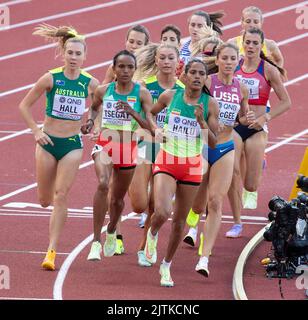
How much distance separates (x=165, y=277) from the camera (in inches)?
486

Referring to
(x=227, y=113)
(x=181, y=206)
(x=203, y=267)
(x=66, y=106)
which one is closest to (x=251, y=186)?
(x=227, y=113)

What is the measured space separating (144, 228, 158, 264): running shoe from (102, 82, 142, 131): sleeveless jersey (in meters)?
1.03

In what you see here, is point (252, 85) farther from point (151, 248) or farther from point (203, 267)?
point (203, 267)

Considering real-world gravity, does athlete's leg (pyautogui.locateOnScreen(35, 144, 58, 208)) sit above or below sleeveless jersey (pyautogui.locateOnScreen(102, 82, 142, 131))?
below

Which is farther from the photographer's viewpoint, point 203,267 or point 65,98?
point 65,98

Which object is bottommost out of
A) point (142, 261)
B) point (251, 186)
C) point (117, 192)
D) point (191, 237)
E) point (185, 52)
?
point (191, 237)

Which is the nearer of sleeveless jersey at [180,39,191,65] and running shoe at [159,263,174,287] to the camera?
running shoe at [159,263,174,287]

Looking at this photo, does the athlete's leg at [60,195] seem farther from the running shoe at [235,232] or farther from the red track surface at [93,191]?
the running shoe at [235,232]

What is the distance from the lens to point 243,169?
49.0ft

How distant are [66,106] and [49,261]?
1.49m

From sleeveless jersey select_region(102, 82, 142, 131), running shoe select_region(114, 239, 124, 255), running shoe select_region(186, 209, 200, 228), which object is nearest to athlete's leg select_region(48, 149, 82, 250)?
sleeveless jersey select_region(102, 82, 142, 131)

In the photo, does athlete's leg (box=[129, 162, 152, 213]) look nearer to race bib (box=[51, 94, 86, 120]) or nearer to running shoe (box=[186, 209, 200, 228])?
running shoe (box=[186, 209, 200, 228])

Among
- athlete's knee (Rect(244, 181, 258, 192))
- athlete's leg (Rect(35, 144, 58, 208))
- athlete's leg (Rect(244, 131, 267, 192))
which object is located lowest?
athlete's knee (Rect(244, 181, 258, 192))

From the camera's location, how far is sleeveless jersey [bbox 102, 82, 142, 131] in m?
12.8
